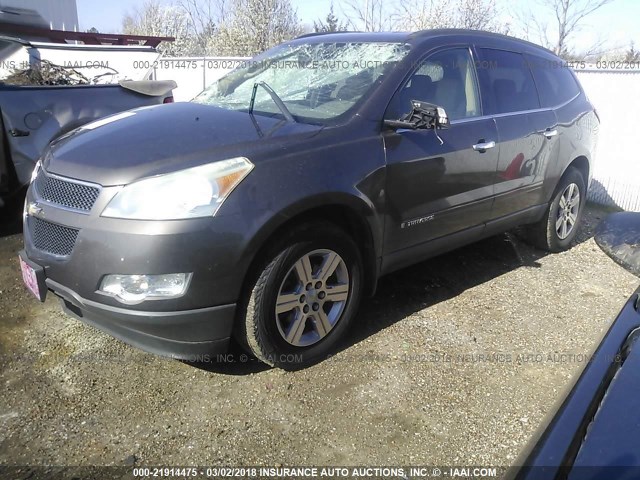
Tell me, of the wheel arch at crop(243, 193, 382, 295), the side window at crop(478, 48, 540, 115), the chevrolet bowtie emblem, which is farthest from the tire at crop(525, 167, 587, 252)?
the chevrolet bowtie emblem

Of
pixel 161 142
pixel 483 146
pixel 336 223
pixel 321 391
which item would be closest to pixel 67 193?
pixel 161 142

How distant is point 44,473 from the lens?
2.20 m

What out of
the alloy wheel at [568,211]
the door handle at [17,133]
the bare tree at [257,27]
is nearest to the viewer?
the door handle at [17,133]

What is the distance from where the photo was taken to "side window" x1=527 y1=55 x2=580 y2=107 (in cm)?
443

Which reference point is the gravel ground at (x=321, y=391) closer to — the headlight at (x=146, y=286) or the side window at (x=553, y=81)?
the headlight at (x=146, y=286)

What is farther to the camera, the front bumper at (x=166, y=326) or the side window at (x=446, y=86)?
the side window at (x=446, y=86)

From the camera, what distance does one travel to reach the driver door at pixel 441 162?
3141mm

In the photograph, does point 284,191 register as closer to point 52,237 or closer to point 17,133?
point 52,237

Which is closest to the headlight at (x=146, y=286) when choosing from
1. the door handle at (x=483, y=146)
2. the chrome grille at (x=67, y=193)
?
the chrome grille at (x=67, y=193)

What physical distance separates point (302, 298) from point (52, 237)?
1.28 m

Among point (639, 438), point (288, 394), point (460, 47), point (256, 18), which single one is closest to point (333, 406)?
point (288, 394)

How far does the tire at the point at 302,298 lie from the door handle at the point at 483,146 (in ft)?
4.03

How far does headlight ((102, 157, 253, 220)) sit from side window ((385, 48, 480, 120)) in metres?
1.25

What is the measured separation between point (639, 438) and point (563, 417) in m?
0.17
